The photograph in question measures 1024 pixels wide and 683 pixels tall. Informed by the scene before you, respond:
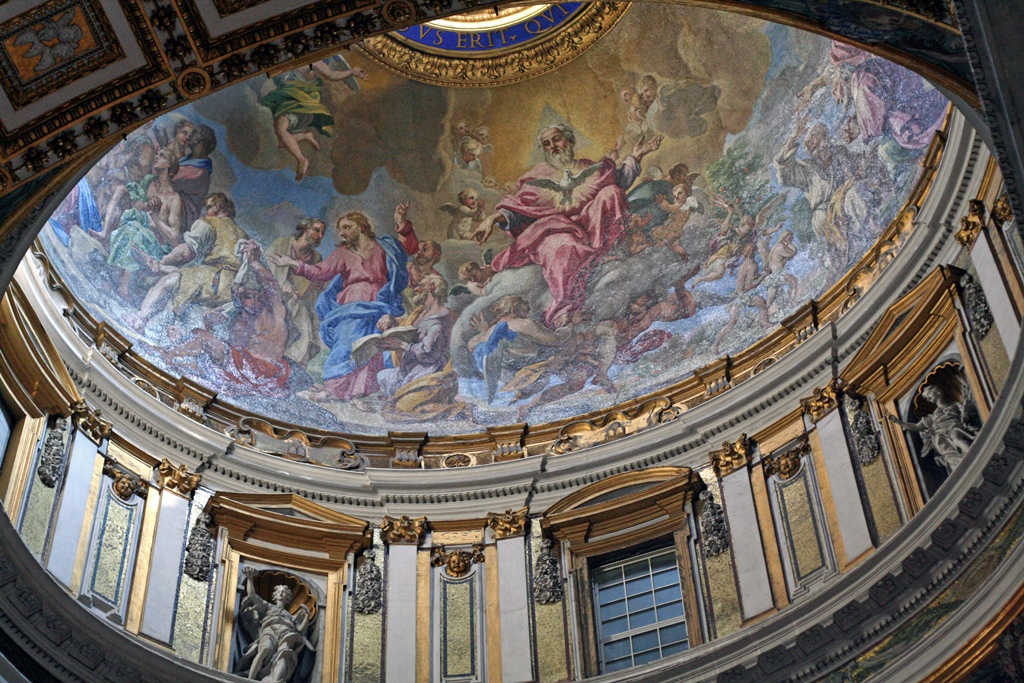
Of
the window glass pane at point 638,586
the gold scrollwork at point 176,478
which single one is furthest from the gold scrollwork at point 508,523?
the gold scrollwork at point 176,478

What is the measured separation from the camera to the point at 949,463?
18.0m

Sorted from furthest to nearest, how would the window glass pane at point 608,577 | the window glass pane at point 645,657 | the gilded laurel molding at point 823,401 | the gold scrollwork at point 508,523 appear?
the gold scrollwork at point 508,523, the window glass pane at point 608,577, the gilded laurel molding at point 823,401, the window glass pane at point 645,657

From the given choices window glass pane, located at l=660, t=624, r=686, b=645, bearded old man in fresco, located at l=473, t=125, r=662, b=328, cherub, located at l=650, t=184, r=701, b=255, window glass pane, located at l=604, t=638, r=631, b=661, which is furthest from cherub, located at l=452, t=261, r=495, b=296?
window glass pane, located at l=660, t=624, r=686, b=645

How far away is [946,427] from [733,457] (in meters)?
3.43

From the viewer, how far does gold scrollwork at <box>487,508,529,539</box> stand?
2166 centimetres

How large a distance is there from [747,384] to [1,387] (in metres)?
9.94

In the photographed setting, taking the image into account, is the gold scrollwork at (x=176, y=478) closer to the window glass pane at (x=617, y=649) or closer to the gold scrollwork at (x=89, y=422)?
the gold scrollwork at (x=89, y=422)

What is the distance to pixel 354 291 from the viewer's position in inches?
1016

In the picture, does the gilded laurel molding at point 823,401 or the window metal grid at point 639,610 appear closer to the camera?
the window metal grid at point 639,610

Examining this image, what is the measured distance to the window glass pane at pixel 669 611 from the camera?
793 inches

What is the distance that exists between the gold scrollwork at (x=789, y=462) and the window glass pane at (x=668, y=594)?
1.96m

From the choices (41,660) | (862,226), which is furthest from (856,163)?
(41,660)

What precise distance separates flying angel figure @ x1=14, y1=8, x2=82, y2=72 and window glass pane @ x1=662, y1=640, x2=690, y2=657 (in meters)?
10.6

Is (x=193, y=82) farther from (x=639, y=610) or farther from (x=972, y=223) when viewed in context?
(x=972, y=223)
